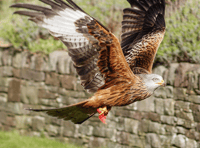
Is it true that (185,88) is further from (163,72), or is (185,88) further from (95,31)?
(95,31)

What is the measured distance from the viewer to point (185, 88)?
4957 mm

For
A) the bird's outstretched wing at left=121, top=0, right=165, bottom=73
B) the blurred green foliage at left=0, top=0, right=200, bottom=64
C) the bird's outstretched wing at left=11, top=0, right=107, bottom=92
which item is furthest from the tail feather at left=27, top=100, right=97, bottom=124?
the blurred green foliage at left=0, top=0, right=200, bottom=64

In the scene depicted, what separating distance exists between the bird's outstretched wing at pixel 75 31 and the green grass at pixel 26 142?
11.3 feet

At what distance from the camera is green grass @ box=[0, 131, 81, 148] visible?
254 inches

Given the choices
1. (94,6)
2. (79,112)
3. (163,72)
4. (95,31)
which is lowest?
(79,112)

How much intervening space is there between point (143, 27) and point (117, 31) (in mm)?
2664

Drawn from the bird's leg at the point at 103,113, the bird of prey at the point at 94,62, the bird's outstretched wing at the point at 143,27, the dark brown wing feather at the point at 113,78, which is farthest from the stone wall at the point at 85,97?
the bird's leg at the point at 103,113

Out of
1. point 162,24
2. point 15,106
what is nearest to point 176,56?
point 162,24

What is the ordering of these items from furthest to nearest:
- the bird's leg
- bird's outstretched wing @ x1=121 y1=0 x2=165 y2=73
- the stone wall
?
the stone wall, bird's outstretched wing @ x1=121 y1=0 x2=165 y2=73, the bird's leg

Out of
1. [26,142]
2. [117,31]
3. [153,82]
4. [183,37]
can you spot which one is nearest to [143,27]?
[153,82]

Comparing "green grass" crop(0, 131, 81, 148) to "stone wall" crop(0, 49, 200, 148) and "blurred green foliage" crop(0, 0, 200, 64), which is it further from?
"blurred green foliage" crop(0, 0, 200, 64)

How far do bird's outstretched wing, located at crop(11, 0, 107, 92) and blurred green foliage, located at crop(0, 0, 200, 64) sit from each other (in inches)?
93.9

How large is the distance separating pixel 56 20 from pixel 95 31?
1.49 feet

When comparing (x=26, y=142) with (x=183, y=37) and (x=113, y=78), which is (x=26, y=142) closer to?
(x=183, y=37)
